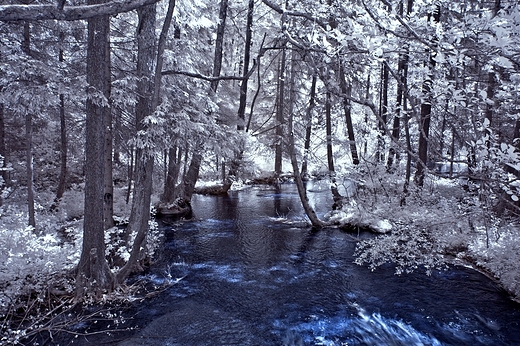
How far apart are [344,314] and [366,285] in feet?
5.25

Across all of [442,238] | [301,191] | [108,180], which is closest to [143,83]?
[108,180]

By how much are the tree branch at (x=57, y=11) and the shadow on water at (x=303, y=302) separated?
508cm

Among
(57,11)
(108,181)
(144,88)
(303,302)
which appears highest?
(144,88)

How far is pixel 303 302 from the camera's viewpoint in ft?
23.4

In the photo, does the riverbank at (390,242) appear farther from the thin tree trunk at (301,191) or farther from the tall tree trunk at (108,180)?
the tall tree trunk at (108,180)

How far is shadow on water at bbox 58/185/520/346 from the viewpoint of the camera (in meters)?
5.88

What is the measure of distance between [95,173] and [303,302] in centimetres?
534

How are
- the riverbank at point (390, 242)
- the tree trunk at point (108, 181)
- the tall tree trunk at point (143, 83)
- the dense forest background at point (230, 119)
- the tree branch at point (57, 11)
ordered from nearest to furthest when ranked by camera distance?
the tree branch at point (57, 11) < the dense forest background at point (230, 119) < the riverbank at point (390, 242) < the tall tree trunk at point (143, 83) < the tree trunk at point (108, 181)

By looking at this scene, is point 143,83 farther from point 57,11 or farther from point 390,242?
point 390,242

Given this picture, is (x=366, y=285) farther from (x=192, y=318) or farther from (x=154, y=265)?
(x=154, y=265)

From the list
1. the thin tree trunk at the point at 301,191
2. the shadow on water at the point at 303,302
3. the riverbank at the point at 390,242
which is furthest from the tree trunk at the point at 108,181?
the thin tree trunk at the point at 301,191

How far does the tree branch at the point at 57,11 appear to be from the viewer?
2.85 metres

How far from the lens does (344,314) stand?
6656 mm

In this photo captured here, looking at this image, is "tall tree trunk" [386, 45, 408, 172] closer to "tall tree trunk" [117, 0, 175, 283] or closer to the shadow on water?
the shadow on water
